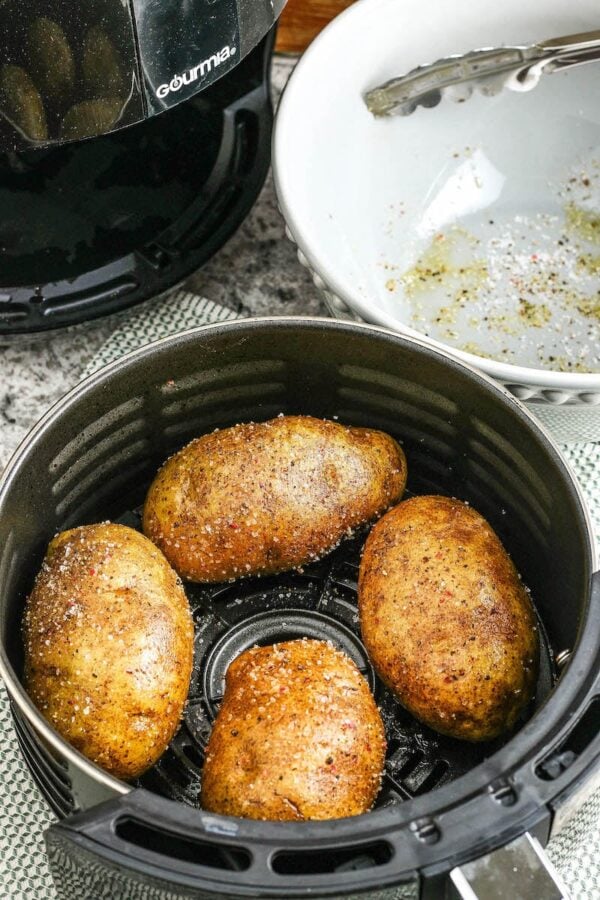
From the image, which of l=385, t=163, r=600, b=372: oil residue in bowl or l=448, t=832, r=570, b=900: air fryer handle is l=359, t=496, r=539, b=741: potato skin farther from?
l=385, t=163, r=600, b=372: oil residue in bowl

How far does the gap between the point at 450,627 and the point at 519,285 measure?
524 millimetres

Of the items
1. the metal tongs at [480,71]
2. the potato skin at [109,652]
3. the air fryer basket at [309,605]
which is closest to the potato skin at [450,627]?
the air fryer basket at [309,605]

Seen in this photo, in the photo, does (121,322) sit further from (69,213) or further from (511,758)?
(511,758)

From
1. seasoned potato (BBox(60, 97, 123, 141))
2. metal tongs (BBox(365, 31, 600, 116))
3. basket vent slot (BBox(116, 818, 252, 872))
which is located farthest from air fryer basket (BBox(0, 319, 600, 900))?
metal tongs (BBox(365, 31, 600, 116))

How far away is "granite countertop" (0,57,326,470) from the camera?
1.15m

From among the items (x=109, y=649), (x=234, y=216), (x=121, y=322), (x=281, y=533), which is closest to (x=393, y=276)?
(x=234, y=216)

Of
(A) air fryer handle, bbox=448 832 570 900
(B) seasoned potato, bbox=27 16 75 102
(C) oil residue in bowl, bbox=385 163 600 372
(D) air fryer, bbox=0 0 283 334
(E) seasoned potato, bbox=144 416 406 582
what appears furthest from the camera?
(C) oil residue in bowl, bbox=385 163 600 372

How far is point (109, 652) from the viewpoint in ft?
2.49

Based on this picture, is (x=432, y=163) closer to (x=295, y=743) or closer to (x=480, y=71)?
(x=480, y=71)

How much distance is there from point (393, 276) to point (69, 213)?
37 centimetres

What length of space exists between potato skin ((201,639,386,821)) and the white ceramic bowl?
33 cm

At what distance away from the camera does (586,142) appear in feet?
4.11

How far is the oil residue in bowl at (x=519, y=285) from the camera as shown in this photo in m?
1.14

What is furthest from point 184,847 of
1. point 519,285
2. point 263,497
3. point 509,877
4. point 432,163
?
point 432,163
